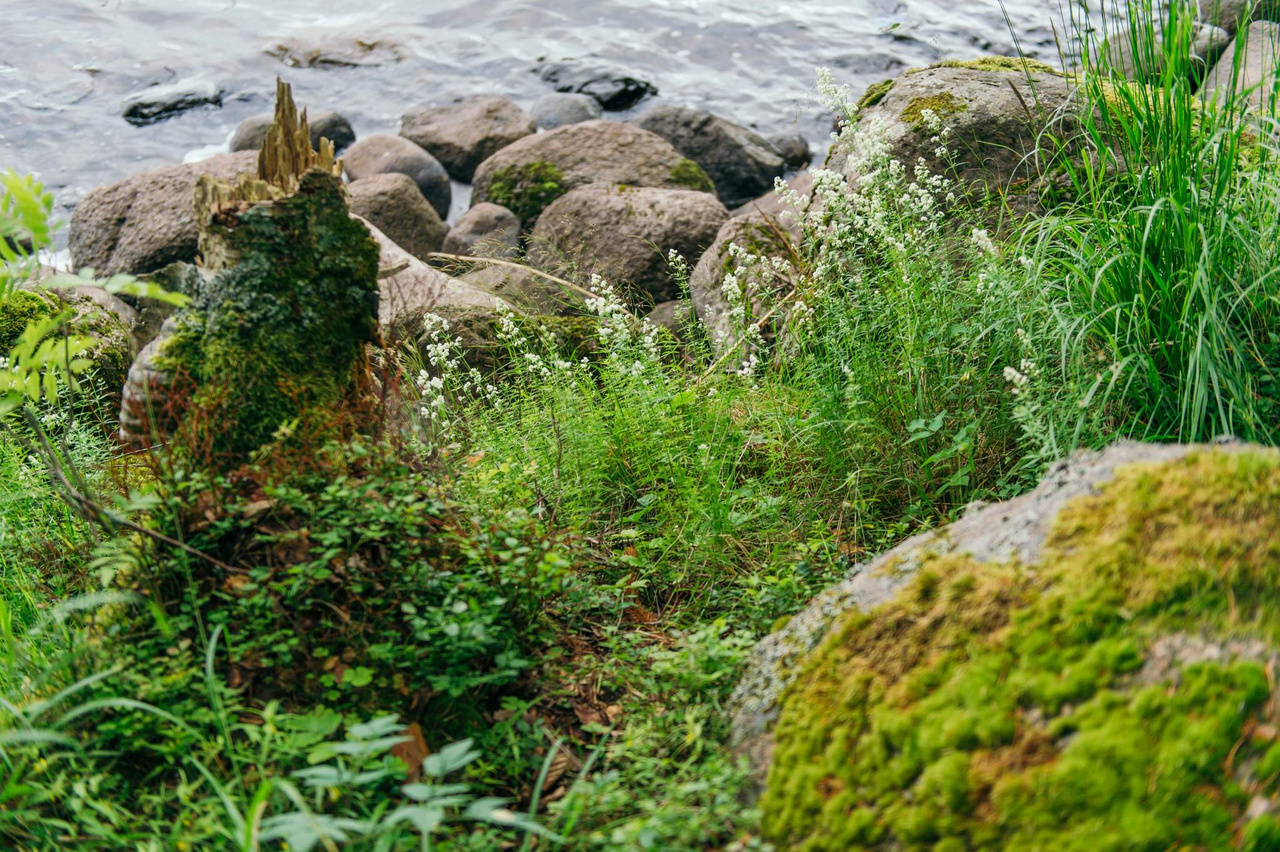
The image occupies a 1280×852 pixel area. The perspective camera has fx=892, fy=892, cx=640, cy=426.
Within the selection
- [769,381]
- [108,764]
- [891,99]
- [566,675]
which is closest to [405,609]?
[566,675]

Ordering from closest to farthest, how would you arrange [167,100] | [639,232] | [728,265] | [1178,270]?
[1178,270]
[728,265]
[639,232]
[167,100]

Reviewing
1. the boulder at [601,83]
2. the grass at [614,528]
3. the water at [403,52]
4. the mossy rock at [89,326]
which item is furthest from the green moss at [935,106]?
the boulder at [601,83]

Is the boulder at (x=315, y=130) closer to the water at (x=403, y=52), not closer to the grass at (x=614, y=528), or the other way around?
the water at (x=403, y=52)

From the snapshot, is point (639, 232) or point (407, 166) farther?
point (407, 166)

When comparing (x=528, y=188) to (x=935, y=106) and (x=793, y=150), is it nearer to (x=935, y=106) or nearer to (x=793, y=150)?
(x=793, y=150)

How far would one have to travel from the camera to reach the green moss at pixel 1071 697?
54.6 inches

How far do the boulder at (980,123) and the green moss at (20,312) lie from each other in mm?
5839

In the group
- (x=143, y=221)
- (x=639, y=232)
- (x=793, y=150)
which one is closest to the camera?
(x=639, y=232)

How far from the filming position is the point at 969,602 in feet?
5.99

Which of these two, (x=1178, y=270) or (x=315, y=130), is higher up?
(x=1178, y=270)

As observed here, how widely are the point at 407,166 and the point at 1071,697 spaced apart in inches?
446

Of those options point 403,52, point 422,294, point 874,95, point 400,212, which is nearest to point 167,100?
point 403,52

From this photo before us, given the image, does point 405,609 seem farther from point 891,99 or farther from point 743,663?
point 891,99

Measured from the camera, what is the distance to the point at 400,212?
9.76 metres
